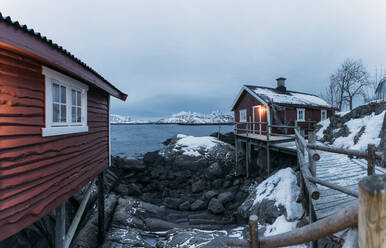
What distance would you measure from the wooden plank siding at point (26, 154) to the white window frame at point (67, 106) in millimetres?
93

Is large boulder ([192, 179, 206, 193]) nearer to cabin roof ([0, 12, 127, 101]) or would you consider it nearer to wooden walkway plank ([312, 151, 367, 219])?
wooden walkway plank ([312, 151, 367, 219])

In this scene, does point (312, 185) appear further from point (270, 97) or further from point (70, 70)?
point (270, 97)

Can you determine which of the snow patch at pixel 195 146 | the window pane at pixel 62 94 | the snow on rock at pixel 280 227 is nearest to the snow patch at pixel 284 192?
the snow on rock at pixel 280 227

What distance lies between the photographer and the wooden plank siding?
109 inches

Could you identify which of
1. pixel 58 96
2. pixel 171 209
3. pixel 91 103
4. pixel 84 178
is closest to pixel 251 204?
pixel 171 209

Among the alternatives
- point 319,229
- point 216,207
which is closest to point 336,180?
point 319,229

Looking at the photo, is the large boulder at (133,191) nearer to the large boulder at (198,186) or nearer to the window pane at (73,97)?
the large boulder at (198,186)

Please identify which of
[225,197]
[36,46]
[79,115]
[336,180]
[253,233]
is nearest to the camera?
[253,233]

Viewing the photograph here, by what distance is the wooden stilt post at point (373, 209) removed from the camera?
868mm

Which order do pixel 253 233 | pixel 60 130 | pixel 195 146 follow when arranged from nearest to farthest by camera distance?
pixel 253 233 → pixel 60 130 → pixel 195 146

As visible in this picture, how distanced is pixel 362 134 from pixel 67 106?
42.9 feet

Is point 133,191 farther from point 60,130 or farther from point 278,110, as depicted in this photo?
point 278,110

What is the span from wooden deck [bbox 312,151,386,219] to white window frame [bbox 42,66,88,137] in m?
5.33

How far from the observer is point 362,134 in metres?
9.85
